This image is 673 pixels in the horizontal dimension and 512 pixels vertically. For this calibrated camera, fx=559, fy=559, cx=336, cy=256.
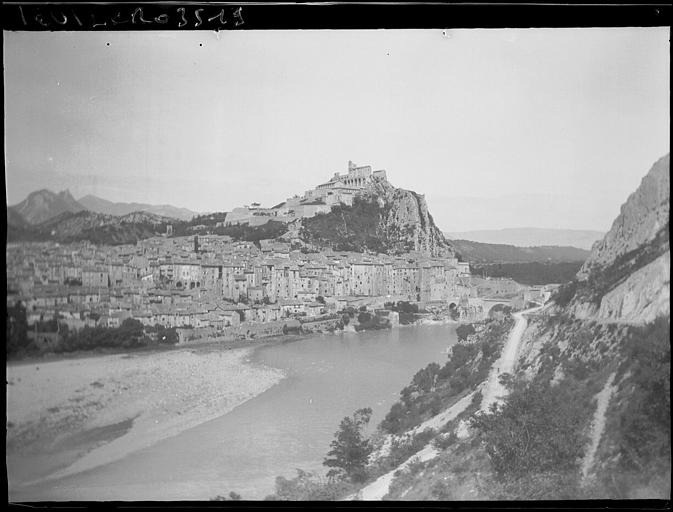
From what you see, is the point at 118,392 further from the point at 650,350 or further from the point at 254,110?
the point at 650,350

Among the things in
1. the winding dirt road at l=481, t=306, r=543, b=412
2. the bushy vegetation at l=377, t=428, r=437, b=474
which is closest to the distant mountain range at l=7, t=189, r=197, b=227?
the bushy vegetation at l=377, t=428, r=437, b=474

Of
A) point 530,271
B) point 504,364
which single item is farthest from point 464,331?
point 530,271

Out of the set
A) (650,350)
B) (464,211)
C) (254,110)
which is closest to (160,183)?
(254,110)

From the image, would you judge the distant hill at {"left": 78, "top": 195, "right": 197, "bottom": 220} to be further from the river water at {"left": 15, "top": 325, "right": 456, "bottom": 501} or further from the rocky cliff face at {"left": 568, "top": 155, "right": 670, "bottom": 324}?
the rocky cliff face at {"left": 568, "top": 155, "right": 670, "bottom": 324}

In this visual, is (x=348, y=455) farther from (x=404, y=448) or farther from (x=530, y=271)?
(x=530, y=271)

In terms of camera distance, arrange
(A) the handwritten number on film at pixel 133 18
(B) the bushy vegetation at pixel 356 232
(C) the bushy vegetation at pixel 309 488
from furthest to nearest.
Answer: (B) the bushy vegetation at pixel 356 232 < (C) the bushy vegetation at pixel 309 488 < (A) the handwritten number on film at pixel 133 18

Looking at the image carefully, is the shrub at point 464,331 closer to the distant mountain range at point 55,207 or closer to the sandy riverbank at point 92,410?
the sandy riverbank at point 92,410

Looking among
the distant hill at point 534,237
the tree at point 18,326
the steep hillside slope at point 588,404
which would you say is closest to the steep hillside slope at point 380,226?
the distant hill at point 534,237
